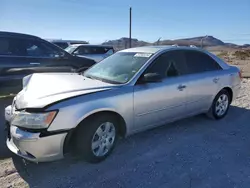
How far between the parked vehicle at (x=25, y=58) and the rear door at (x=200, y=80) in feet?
9.74

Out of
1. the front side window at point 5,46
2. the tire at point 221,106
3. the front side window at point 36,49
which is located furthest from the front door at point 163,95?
the front side window at point 5,46

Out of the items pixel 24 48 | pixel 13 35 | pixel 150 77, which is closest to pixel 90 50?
pixel 24 48

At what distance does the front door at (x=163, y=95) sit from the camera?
364 cm

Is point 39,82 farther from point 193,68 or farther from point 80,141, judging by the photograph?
point 193,68

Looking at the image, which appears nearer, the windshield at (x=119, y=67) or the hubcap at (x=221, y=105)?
the windshield at (x=119, y=67)

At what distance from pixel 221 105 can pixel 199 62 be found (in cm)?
111

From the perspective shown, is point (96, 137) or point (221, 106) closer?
point (96, 137)

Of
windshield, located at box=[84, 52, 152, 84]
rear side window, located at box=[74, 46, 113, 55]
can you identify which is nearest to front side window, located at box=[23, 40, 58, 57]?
windshield, located at box=[84, 52, 152, 84]

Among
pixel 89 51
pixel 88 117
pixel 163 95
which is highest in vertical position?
pixel 89 51

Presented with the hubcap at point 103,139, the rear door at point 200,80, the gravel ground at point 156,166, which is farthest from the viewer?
the rear door at point 200,80

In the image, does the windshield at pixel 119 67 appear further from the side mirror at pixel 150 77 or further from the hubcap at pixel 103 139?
the hubcap at pixel 103 139

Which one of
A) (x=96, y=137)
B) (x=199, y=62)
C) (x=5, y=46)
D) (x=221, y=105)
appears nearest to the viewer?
(x=96, y=137)

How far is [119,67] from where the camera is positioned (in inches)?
161

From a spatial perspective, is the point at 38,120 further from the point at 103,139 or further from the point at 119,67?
the point at 119,67
